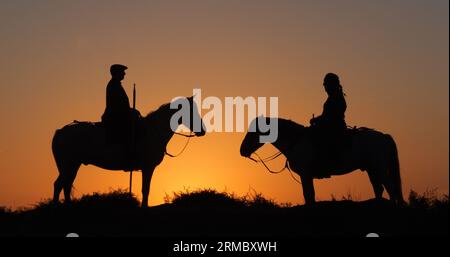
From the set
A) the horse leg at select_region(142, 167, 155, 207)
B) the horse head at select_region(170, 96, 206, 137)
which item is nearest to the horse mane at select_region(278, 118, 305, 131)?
the horse head at select_region(170, 96, 206, 137)

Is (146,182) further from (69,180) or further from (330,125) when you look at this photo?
(330,125)

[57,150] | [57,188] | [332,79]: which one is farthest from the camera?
[57,150]

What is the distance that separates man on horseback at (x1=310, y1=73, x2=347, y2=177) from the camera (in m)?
18.7

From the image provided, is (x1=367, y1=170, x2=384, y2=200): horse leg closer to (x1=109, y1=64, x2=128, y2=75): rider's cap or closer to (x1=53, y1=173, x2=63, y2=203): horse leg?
(x1=109, y1=64, x2=128, y2=75): rider's cap

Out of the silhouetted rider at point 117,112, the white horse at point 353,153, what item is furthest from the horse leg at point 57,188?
the white horse at point 353,153

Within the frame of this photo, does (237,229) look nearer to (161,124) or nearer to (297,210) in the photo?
(297,210)

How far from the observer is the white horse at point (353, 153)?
1889 centimetres

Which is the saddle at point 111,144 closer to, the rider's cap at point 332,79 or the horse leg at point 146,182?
the horse leg at point 146,182

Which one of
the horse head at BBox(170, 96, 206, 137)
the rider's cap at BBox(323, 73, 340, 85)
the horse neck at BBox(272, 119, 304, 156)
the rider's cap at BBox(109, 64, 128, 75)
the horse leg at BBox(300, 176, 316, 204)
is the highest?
the rider's cap at BBox(109, 64, 128, 75)

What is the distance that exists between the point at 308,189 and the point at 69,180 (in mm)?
6104

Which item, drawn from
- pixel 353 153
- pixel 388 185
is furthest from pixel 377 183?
pixel 353 153

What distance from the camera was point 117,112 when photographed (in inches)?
758

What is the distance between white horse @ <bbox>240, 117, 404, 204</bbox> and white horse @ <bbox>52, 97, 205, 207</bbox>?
202cm

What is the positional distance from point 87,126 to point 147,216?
4.48 meters
